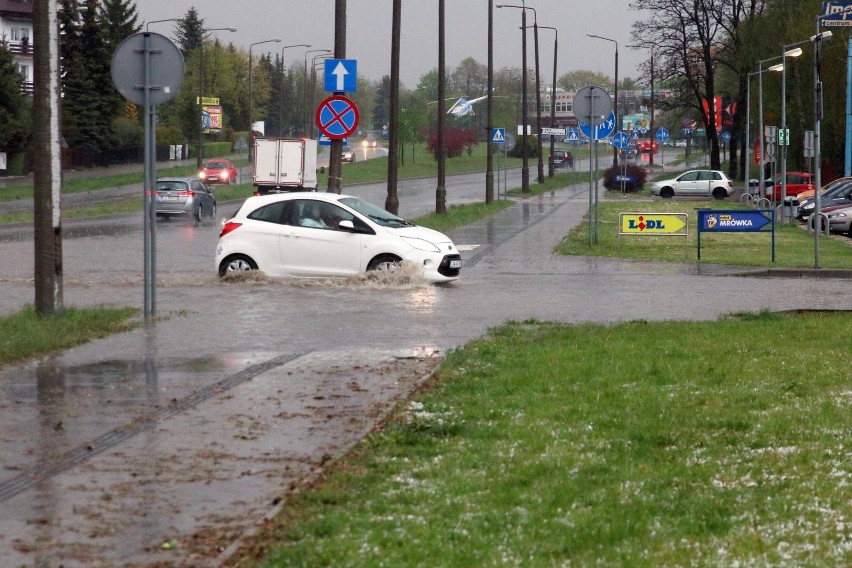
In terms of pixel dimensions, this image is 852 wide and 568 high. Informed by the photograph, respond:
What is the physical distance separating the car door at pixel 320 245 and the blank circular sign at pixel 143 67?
A: 18.8 feet

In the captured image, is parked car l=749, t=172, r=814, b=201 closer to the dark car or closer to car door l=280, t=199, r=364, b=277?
car door l=280, t=199, r=364, b=277

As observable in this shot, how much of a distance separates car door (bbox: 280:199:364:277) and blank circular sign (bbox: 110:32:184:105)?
18.8 ft

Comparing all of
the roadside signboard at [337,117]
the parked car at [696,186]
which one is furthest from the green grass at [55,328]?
the parked car at [696,186]

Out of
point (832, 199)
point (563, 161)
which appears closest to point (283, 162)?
point (832, 199)

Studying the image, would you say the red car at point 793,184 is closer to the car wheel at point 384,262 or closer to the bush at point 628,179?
the bush at point 628,179

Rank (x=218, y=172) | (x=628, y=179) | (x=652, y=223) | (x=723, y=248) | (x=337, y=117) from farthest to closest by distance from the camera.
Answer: (x=218, y=172) → (x=628, y=179) → (x=723, y=248) → (x=652, y=223) → (x=337, y=117)

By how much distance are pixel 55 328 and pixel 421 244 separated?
7.63 metres

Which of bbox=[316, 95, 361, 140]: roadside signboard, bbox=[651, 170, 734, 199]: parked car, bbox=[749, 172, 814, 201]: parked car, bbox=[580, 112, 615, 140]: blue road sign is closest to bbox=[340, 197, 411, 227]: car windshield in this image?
bbox=[316, 95, 361, 140]: roadside signboard

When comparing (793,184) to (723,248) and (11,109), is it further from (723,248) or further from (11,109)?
(11,109)

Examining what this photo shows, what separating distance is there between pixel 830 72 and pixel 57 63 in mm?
54950

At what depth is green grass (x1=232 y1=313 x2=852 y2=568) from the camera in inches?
215

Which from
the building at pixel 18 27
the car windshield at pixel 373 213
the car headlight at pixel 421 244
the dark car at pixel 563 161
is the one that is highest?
the building at pixel 18 27

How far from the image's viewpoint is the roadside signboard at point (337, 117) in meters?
23.6

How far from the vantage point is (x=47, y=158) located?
13508 millimetres
